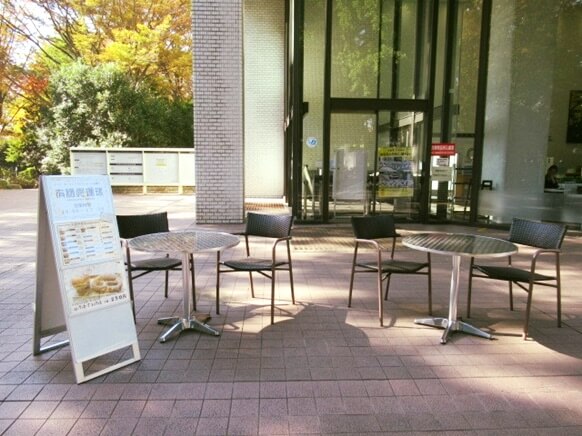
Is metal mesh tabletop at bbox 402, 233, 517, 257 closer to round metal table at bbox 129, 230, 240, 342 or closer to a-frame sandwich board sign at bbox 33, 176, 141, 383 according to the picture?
round metal table at bbox 129, 230, 240, 342

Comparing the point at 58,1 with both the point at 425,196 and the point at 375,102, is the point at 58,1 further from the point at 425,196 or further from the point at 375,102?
the point at 425,196

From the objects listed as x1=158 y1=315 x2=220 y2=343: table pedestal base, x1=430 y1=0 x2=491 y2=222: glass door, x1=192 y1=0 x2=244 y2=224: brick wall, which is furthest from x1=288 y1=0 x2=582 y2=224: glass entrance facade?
x1=158 y1=315 x2=220 y2=343: table pedestal base

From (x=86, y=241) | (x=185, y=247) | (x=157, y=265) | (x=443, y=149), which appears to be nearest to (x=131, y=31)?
(x=443, y=149)

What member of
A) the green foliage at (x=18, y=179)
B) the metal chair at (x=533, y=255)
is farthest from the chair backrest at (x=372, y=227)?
the green foliage at (x=18, y=179)

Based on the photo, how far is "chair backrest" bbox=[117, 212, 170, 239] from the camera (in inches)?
174

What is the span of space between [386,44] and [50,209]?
835cm

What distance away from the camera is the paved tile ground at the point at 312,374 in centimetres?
266

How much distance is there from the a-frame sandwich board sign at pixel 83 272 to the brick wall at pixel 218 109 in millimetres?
5939

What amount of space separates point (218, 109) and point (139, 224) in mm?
5192

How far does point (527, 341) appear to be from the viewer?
3854mm

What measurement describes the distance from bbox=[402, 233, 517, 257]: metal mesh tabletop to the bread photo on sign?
7.83 feet

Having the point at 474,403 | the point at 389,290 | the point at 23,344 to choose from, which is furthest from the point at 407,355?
the point at 23,344

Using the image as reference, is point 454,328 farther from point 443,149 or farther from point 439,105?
point 439,105

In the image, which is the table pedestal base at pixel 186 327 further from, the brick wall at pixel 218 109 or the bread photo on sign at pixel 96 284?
the brick wall at pixel 218 109
